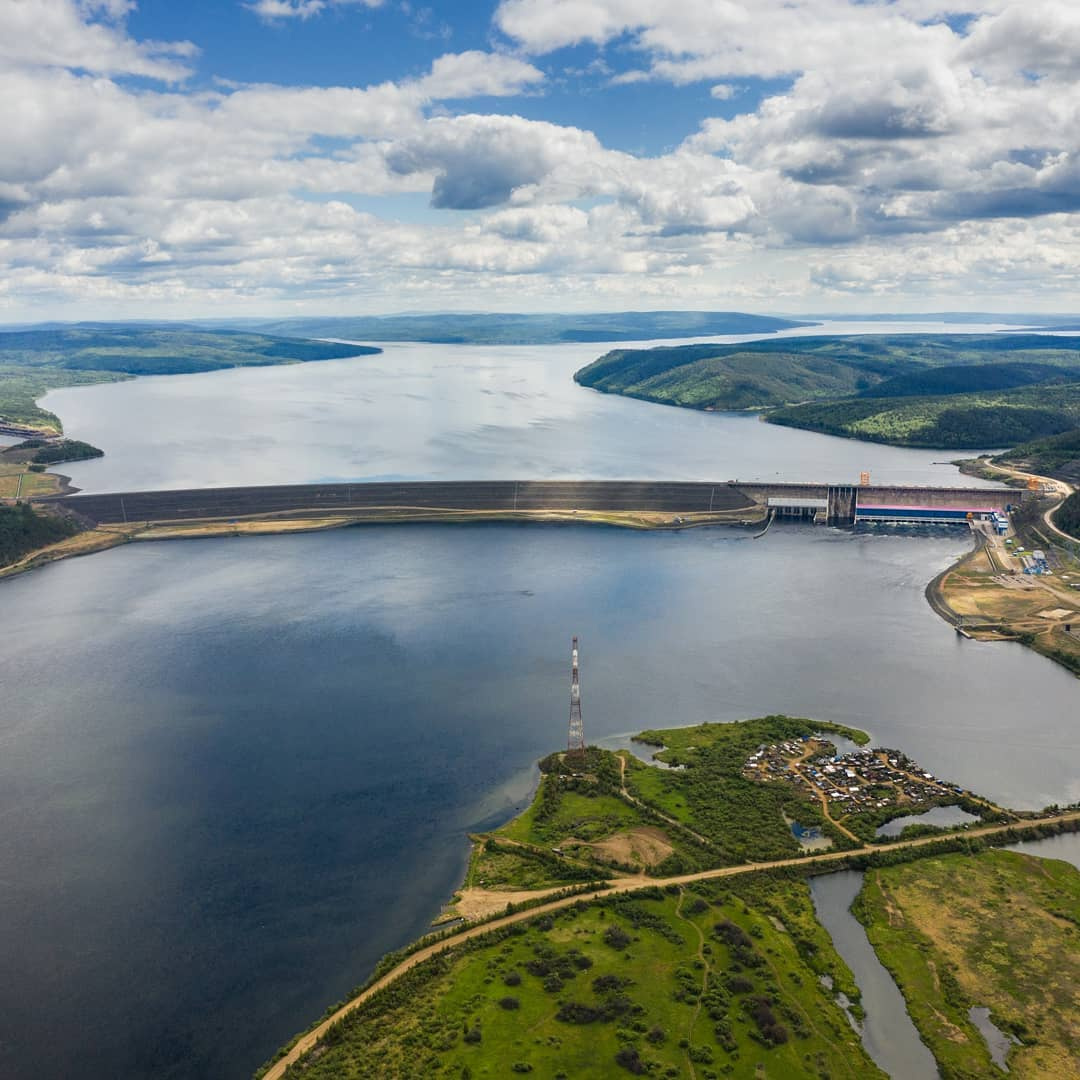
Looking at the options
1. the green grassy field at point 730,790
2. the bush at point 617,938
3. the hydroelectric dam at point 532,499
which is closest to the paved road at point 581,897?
the green grassy field at point 730,790

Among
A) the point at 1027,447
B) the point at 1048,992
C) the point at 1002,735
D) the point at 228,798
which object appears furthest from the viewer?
the point at 1027,447

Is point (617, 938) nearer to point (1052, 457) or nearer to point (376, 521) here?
point (376, 521)

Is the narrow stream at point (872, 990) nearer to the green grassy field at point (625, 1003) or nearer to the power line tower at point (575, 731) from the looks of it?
the green grassy field at point (625, 1003)

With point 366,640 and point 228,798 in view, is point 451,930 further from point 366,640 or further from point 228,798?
point 366,640

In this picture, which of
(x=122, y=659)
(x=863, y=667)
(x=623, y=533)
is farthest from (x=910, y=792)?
(x=623, y=533)

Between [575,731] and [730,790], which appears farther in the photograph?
[575,731]

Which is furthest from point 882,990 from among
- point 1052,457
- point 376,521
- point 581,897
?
point 1052,457
